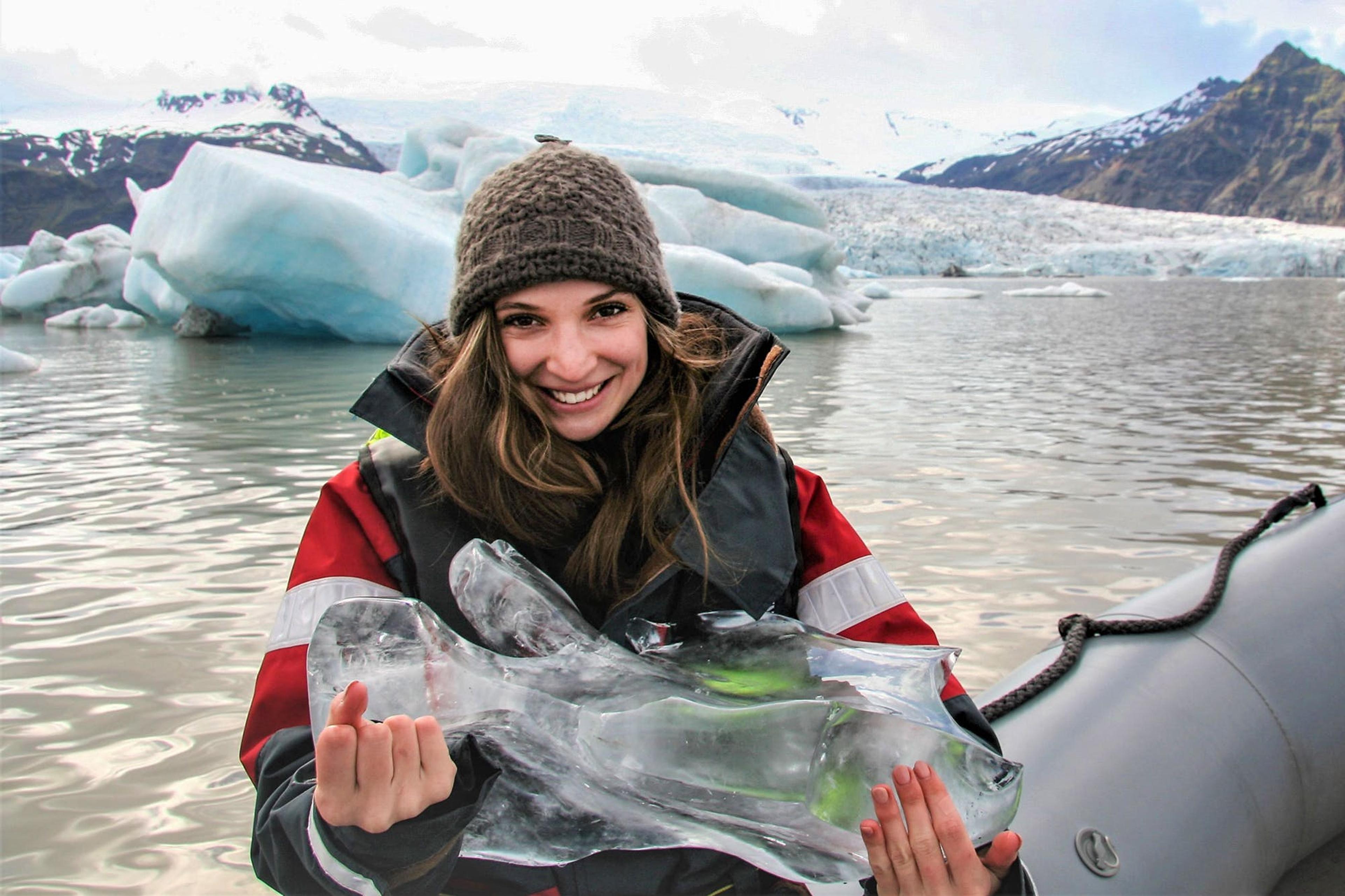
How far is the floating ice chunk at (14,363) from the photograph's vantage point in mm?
7875

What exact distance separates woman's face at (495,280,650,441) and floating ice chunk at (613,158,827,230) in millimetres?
15248

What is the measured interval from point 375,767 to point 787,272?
1399cm

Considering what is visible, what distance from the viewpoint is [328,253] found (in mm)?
9445

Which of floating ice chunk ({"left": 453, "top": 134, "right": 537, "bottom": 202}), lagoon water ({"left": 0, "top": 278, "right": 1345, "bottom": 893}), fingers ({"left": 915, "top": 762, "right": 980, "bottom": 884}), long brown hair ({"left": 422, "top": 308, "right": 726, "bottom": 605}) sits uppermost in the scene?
floating ice chunk ({"left": 453, "top": 134, "right": 537, "bottom": 202})

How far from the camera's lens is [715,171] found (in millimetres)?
16125

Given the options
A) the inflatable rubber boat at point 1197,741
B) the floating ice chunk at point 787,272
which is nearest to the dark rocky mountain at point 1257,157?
the floating ice chunk at point 787,272

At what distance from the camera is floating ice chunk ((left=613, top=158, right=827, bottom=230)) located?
16.0 m

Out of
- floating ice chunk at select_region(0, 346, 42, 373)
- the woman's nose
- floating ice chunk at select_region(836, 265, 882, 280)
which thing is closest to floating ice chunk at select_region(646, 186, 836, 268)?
floating ice chunk at select_region(0, 346, 42, 373)

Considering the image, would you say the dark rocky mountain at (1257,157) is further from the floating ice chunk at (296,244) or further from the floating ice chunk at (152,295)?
the floating ice chunk at (152,295)

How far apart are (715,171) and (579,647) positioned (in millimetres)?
15960

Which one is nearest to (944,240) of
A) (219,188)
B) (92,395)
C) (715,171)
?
(715,171)

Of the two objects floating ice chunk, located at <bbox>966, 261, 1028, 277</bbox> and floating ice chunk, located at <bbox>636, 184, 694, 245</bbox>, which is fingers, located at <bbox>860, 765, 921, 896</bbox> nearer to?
floating ice chunk, located at <bbox>636, 184, 694, 245</bbox>

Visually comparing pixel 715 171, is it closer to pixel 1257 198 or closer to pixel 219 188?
pixel 219 188

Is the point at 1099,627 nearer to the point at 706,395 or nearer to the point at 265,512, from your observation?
the point at 706,395
